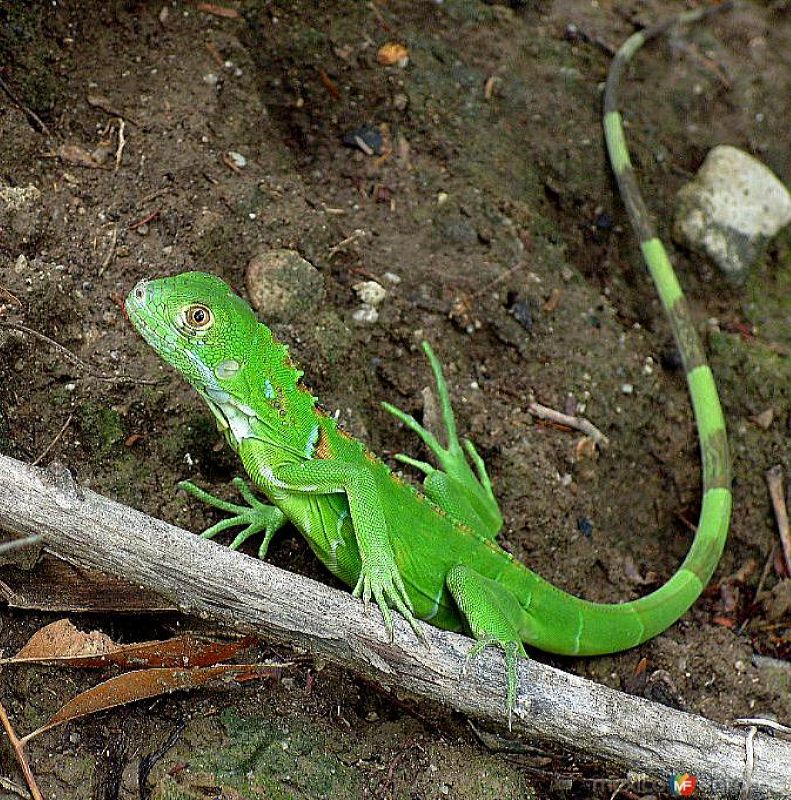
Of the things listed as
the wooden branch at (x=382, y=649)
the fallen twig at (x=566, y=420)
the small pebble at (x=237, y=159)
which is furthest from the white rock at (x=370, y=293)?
the wooden branch at (x=382, y=649)

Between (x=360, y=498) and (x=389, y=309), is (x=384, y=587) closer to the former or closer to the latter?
(x=360, y=498)

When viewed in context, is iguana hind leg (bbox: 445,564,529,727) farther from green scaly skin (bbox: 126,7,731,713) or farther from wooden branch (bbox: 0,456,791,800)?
wooden branch (bbox: 0,456,791,800)

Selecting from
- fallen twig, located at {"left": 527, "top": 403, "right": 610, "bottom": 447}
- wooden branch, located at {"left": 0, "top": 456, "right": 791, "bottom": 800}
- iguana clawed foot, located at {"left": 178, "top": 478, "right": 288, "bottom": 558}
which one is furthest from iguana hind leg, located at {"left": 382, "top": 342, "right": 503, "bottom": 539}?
wooden branch, located at {"left": 0, "top": 456, "right": 791, "bottom": 800}

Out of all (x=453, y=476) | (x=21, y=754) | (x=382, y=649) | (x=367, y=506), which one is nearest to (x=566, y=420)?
(x=453, y=476)

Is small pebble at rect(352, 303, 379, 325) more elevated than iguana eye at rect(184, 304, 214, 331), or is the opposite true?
iguana eye at rect(184, 304, 214, 331)

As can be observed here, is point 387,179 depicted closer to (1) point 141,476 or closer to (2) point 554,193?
(2) point 554,193

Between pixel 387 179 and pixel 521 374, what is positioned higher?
pixel 387 179

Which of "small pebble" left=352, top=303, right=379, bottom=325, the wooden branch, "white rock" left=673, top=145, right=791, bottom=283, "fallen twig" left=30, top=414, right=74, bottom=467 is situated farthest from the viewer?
"white rock" left=673, top=145, right=791, bottom=283

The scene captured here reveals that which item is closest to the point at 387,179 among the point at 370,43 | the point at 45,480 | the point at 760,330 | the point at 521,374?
the point at 370,43
